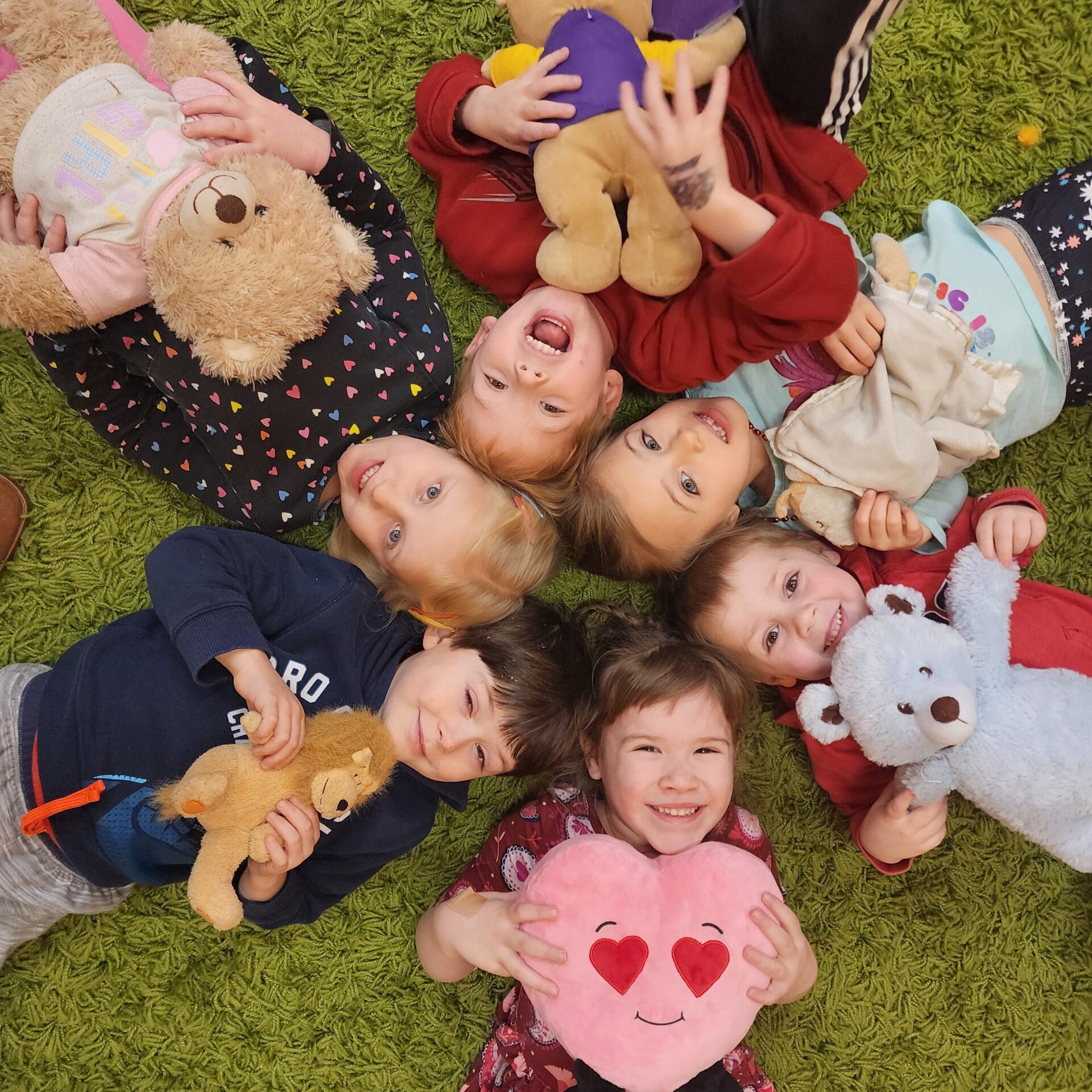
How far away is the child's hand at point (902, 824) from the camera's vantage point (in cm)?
118

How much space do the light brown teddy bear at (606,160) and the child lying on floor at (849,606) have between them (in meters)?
0.41

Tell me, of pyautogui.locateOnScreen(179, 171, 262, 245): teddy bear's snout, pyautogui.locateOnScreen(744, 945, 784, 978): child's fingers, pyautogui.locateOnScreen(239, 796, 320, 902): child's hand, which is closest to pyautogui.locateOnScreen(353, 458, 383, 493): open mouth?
pyautogui.locateOnScreen(179, 171, 262, 245): teddy bear's snout

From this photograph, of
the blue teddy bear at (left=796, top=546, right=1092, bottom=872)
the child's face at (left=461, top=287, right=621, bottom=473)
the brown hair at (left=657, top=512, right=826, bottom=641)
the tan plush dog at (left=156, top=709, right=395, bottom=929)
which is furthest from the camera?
the brown hair at (left=657, top=512, right=826, bottom=641)

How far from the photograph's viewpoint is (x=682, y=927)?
95 cm

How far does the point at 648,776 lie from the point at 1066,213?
103 centimetres

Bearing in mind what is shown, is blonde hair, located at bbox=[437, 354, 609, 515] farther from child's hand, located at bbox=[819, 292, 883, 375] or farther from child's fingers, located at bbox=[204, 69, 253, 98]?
child's fingers, located at bbox=[204, 69, 253, 98]

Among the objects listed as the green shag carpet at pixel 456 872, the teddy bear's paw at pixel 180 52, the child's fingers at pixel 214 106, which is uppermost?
the teddy bear's paw at pixel 180 52

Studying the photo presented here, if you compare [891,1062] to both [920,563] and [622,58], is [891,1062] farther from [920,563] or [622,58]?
[622,58]

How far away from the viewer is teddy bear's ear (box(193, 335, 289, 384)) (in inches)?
38.9

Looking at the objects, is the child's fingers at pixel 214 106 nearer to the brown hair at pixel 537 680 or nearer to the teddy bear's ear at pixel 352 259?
the teddy bear's ear at pixel 352 259

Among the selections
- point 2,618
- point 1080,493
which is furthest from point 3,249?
point 1080,493

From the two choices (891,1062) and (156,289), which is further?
(891,1062)

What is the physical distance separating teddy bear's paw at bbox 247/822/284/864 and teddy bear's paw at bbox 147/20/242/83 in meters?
0.96

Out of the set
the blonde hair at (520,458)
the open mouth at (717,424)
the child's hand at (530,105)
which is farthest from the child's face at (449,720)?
the child's hand at (530,105)
